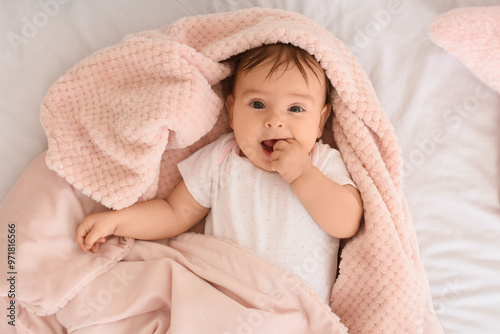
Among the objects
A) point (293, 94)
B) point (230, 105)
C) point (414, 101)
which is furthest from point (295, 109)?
point (414, 101)

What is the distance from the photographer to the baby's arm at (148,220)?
124cm

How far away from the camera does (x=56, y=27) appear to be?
4.69 feet

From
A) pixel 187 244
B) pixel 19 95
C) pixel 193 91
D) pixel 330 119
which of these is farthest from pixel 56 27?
pixel 330 119

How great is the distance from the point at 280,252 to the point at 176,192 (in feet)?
1.12

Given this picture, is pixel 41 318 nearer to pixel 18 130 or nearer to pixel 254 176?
pixel 18 130

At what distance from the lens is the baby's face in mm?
1223

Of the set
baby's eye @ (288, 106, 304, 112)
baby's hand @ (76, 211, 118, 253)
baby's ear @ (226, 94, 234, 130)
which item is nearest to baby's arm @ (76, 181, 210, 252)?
baby's hand @ (76, 211, 118, 253)

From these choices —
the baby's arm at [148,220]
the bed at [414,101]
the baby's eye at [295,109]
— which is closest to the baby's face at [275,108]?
the baby's eye at [295,109]

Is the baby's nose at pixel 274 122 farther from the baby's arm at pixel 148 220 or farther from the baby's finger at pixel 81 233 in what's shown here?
the baby's finger at pixel 81 233

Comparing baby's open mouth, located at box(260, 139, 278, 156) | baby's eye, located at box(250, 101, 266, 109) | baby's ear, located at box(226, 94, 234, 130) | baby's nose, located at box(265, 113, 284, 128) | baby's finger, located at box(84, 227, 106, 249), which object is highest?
baby's eye, located at box(250, 101, 266, 109)

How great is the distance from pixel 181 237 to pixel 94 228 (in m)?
0.24

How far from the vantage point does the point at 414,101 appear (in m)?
1.49

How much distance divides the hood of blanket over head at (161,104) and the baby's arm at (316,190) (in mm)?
89

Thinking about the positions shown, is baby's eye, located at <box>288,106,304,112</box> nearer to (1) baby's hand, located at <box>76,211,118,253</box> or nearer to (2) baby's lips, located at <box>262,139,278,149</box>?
(2) baby's lips, located at <box>262,139,278,149</box>
